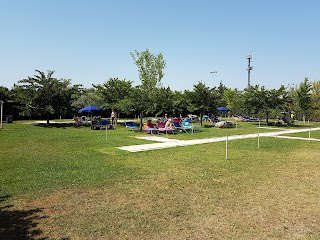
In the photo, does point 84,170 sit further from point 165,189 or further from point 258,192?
point 258,192

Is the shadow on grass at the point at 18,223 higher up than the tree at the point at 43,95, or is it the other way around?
the tree at the point at 43,95

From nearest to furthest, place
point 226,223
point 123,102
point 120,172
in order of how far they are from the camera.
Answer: point 226,223 → point 120,172 → point 123,102

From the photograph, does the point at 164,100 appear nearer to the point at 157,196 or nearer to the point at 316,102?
the point at 157,196

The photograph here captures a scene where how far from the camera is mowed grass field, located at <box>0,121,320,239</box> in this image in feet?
16.6

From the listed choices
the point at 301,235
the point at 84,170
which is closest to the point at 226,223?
the point at 301,235

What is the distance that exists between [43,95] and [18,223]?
21.7m

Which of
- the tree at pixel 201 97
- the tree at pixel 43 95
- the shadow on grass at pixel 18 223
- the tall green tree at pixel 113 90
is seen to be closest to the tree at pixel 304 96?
the tree at pixel 201 97

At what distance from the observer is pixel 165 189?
7.41 metres

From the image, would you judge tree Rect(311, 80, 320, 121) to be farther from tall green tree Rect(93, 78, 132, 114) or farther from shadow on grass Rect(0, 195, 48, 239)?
shadow on grass Rect(0, 195, 48, 239)

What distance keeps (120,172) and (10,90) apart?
79.1 feet

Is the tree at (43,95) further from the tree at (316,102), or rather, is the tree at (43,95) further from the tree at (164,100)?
the tree at (316,102)

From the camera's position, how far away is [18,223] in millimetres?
5234

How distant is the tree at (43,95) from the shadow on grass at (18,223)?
20.0 m

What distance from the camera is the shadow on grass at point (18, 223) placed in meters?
4.78
